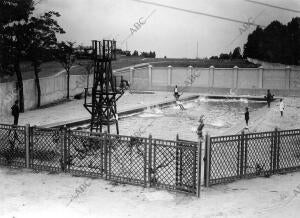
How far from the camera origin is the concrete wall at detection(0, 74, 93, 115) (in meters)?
23.5

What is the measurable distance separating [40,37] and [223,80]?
24825mm

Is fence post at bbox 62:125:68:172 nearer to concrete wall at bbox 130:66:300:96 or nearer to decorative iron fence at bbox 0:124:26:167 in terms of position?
decorative iron fence at bbox 0:124:26:167

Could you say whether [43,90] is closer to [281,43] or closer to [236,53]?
[281,43]

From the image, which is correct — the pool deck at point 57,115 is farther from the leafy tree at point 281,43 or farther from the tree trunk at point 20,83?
the leafy tree at point 281,43

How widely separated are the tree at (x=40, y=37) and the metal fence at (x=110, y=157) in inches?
576

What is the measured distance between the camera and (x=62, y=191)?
9.34 meters

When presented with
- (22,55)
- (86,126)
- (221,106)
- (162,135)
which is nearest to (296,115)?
(221,106)

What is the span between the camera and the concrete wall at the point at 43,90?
23500 mm

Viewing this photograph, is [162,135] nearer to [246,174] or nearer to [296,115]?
[246,174]

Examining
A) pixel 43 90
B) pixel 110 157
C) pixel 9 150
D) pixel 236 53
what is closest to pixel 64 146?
pixel 110 157

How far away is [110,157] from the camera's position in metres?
9.87

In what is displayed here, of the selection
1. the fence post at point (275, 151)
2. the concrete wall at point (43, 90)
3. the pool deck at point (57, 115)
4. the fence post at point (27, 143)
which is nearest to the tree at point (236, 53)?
the concrete wall at point (43, 90)

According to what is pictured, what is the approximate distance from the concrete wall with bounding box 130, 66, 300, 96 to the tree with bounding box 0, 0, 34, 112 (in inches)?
860

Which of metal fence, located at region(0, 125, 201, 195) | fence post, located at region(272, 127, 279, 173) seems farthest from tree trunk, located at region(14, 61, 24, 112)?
fence post, located at region(272, 127, 279, 173)
